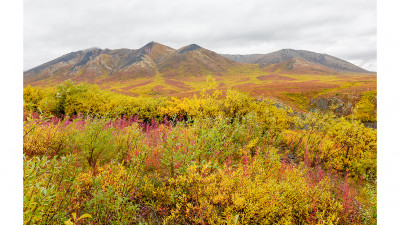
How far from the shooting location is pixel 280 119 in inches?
404

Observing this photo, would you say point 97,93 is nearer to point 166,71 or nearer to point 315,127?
point 315,127

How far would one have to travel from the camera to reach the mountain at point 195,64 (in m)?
144

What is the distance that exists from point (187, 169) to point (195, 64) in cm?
16275

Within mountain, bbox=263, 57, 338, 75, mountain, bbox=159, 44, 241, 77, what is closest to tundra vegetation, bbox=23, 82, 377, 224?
mountain, bbox=159, 44, 241, 77

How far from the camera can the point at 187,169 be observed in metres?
3.34

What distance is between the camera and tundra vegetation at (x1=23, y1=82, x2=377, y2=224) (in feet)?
9.70

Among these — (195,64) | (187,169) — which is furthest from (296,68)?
(187,169)

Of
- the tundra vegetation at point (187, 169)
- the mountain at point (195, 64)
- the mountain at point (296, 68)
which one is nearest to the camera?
the tundra vegetation at point (187, 169)

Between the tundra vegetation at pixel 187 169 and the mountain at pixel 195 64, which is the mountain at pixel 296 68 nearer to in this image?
the mountain at pixel 195 64

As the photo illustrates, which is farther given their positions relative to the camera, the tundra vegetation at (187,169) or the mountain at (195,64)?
the mountain at (195,64)

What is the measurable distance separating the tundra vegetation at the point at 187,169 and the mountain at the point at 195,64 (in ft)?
426

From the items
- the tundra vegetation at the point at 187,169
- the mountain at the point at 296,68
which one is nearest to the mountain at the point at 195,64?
the mountain at the point at 296,68

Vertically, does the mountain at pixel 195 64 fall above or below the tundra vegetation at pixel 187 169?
above

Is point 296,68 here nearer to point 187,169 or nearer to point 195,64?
point 195,64
